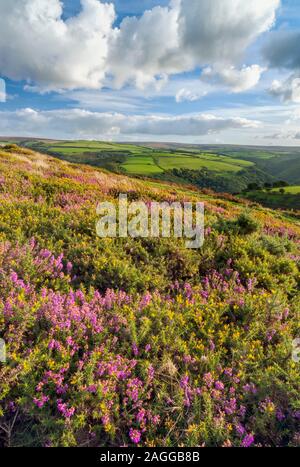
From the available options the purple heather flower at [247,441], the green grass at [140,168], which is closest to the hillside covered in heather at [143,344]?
the purple heather flower at [247,441]

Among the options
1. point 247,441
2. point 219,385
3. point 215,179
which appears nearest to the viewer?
point 247,441

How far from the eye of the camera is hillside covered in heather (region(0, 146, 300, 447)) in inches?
122

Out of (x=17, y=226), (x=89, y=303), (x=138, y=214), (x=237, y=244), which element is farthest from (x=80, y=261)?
(x=237, y=244)

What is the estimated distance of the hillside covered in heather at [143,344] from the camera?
311 centimetres

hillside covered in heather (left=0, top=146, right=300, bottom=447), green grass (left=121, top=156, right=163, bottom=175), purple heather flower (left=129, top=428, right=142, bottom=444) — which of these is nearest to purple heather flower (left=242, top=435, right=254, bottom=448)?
hillside covered in heather (left=0, top=146, right=300, bottom=447)

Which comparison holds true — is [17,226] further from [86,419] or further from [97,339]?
[86,419]

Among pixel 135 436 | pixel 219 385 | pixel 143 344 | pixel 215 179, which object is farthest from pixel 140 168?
pixel 135 436

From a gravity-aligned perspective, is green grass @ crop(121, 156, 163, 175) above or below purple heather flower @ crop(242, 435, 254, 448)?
above

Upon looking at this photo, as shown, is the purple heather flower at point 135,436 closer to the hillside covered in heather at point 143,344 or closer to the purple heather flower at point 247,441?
the hillside covered in heather at point 143,344

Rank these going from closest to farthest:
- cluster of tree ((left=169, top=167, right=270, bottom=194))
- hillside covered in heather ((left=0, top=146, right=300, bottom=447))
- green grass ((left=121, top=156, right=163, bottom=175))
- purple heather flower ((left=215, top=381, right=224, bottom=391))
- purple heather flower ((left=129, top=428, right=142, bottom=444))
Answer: purple heather flower ((left=129, top=428, right=142, bottom=444))
hillside covered in heather ((left=0, top=146, right=300, bottom=447))
purple heather flower ((left=215, top=381, right=224, bottom=391))
green grass ((left=121, top=156, right=163, bottom=175))
cluster of tree ((left=169, top=167, right=270, bottom=194))

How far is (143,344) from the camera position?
418 cm

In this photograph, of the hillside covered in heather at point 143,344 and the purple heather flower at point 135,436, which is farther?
the hillside covered in heather at point 143,344

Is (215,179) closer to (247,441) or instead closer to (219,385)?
(219,385)

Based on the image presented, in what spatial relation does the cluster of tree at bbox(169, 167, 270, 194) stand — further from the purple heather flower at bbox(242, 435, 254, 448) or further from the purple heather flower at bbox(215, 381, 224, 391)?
the purple heather flower at bbox(242, 435, 254, 448)
